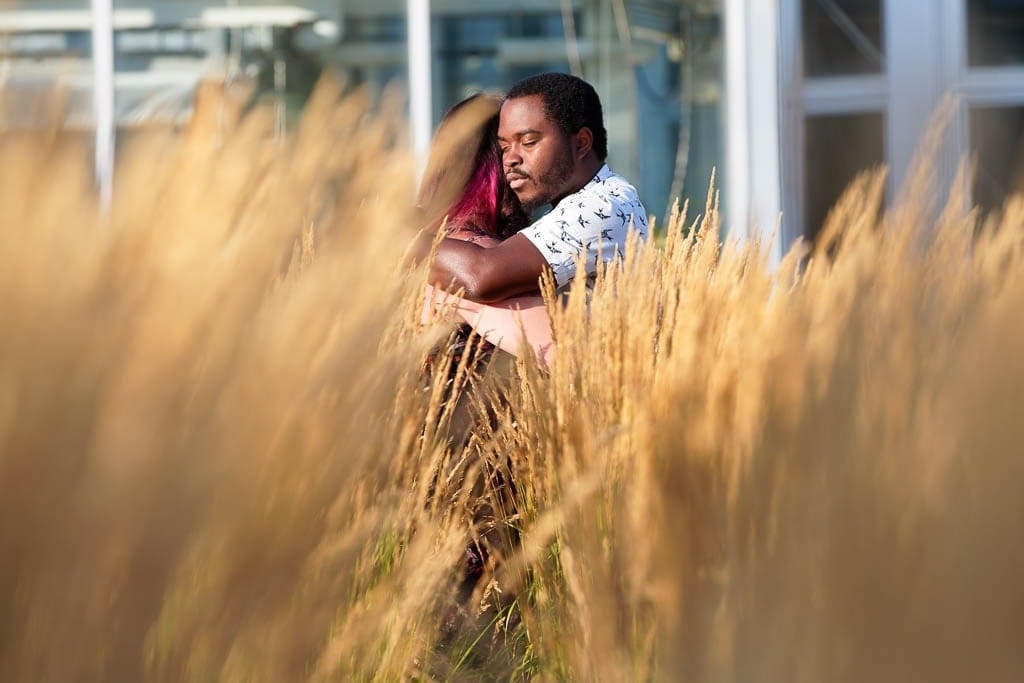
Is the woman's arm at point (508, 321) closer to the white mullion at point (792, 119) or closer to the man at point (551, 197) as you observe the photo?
the man at point (551, 197)

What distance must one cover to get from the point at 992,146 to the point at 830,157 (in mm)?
751

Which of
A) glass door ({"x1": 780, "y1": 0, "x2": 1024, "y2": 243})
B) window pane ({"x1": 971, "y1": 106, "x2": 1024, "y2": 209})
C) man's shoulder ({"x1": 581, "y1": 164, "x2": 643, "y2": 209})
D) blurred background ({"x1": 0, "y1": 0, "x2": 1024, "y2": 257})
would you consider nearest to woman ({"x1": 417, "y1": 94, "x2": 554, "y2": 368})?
man's shoulder ({"x1": 581, "y1": 164, "x2": 643, "y2": 209})

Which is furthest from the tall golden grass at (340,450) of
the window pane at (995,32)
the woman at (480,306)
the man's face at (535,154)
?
the window pane at (995,32)

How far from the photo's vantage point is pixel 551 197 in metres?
2.71

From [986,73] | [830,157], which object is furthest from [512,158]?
[986,73]

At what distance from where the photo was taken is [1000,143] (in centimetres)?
618

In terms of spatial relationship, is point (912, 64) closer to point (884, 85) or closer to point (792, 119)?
point (884, 85)

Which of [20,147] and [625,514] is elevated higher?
[20,147]

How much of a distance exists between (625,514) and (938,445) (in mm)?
376

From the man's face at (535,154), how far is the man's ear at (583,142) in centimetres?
2

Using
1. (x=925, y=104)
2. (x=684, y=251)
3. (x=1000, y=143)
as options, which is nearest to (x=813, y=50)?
(x=925, y=104)

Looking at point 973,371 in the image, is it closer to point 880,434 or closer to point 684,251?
point 880,434

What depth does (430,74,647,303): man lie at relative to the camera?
2428 millimetres

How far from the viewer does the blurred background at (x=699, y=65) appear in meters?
5.66
